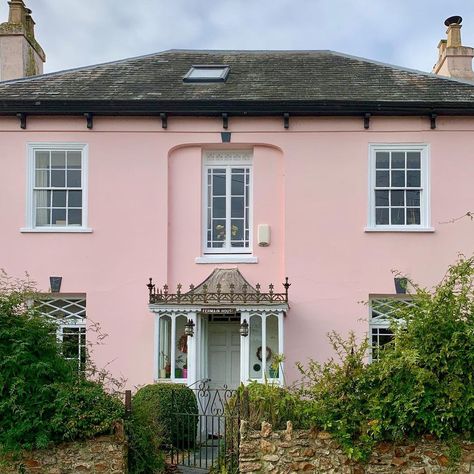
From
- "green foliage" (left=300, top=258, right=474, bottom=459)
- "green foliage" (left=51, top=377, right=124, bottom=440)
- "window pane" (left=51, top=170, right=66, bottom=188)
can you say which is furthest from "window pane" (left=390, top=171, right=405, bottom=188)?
"green foliage" (left=51, top=377, right=124, bottom=440)

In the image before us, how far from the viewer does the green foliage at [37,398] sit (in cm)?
898

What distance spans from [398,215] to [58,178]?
24.2ft

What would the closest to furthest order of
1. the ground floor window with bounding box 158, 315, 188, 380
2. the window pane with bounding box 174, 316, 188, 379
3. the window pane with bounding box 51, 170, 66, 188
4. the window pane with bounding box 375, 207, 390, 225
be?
the ground floor window with bounding box 158, 315, 188, 380, the window pane with bounding box 174, 316, 188, 379, the window pane with bounding box 375, 207, 390, 225, the window pane with bounding box 51, 170, 66, 188

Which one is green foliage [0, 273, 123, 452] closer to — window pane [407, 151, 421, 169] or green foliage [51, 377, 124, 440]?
green foliage [51, 377, 124, 440]

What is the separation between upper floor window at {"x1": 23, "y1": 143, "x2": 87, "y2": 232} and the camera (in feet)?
51.3

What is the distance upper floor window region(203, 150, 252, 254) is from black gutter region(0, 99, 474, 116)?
1052mm

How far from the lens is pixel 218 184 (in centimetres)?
1595

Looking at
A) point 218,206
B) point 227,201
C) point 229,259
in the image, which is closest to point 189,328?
point 229,259

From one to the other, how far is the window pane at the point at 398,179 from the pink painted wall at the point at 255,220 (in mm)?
620

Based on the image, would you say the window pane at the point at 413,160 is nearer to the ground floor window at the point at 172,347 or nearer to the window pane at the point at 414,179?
the window pane at the point at 414,179

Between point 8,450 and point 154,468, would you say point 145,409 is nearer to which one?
point 154,468

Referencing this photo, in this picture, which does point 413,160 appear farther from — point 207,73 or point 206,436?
point 206,436

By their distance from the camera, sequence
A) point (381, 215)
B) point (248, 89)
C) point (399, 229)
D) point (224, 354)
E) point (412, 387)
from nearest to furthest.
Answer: point (412, 387) < point (399, 229) < point (381, 215) < point (224, 354) < point (248, 89)

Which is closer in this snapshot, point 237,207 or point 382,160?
point 382,160
